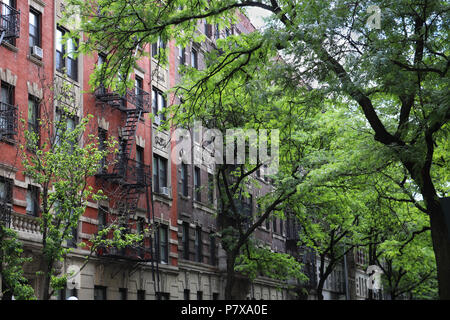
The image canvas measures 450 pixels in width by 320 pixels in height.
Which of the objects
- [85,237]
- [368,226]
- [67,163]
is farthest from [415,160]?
[368,226]

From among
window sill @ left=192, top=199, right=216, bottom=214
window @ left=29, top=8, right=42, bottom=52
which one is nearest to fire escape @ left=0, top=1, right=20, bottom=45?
window @ left=29, top=8, right=42, bottom=52

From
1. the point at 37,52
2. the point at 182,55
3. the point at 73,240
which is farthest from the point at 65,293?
the point at 182,55

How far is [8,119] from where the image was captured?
69.5 feet

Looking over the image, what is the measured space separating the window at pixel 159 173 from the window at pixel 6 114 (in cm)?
1288

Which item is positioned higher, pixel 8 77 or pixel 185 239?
pixel 8 77

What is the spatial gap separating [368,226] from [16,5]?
23723 mm

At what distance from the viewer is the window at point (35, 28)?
24031mm

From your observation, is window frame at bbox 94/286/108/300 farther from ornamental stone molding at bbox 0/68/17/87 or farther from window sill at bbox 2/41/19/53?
window sill at bbox 2/41/19/53

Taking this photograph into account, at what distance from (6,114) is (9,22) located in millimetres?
3162

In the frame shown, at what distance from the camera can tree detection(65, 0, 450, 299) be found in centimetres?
1161

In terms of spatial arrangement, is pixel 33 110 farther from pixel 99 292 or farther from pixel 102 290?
pixel 102 290

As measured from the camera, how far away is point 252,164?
29.5m
